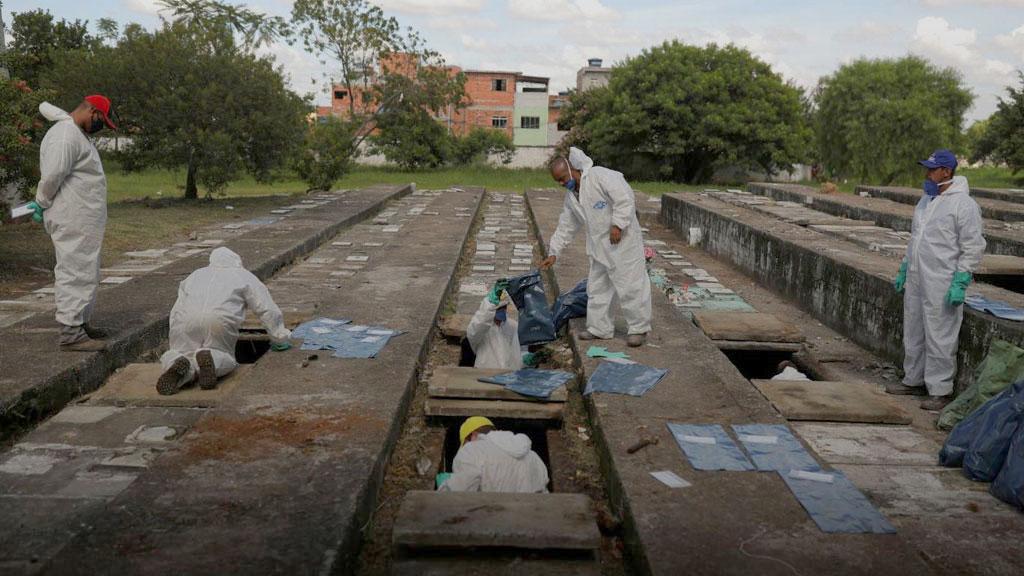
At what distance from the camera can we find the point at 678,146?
31.9m

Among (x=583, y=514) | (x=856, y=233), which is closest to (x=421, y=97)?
(x=856, y=233)

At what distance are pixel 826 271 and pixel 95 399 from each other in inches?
282

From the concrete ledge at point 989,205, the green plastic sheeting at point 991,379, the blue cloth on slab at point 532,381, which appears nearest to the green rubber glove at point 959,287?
the green plastic sheeting at point 991,379

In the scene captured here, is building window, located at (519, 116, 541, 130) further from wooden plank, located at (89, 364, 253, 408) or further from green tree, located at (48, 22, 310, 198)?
wooden plank, located at (89, 364, 253, 408)

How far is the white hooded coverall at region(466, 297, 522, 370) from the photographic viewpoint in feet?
20.5

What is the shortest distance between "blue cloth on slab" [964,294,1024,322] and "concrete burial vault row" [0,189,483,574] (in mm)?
4264

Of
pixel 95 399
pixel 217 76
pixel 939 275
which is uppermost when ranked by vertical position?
pixel 217 76

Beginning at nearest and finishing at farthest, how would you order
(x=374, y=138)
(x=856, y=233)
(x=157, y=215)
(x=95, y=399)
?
(x=95, y=399) < (x=856, y=233) < (x=157, y=215) < (x=374, y=138)

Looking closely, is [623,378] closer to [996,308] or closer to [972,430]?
[972,430]

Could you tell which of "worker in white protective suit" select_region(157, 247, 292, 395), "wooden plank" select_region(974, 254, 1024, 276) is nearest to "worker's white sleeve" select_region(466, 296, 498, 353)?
"worker in white protective suit" select_region(157, 247, 292, 395)

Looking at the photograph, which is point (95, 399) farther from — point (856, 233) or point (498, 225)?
point (498, 225)

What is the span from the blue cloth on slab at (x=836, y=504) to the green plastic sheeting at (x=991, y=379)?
5.10ft

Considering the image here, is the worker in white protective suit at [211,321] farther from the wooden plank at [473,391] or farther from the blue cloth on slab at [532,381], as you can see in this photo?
the blue cloth on slab at [532,381]

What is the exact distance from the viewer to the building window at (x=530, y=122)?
160ft
